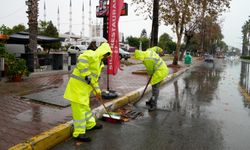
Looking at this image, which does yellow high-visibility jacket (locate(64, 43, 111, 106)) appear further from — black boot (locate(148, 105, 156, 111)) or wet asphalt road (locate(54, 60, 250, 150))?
black boot (locate(148, 105, 156, 111))

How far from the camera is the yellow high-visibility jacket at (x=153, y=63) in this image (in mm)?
6805

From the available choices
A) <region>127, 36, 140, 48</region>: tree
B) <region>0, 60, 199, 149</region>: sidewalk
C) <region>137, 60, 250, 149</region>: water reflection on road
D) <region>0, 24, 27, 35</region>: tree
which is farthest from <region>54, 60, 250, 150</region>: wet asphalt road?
<region>127, 36, 140, 48</region>: tree

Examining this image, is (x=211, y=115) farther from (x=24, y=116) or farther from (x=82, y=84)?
(x=24, y=116)

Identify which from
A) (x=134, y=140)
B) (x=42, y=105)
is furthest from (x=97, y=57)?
(x=42, y=105)

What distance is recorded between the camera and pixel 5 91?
822cm

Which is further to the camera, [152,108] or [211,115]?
[152,108]

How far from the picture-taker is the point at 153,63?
6.90 m

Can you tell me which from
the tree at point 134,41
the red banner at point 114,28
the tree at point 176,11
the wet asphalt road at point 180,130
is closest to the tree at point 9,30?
the tree at point 176,11

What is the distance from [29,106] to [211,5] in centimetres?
2161

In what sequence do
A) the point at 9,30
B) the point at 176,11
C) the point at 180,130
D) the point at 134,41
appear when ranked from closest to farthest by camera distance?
the point at 180,130
the point at 176,11
the point at 9,30
the point at 134,41

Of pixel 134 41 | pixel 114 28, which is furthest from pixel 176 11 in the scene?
pixel 134 41

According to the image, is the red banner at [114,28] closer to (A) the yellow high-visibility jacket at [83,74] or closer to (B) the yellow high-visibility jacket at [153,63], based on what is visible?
(B) the yellow high-visibility jacket at [153,63]

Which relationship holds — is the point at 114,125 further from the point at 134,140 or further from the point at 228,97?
the point at 228,97

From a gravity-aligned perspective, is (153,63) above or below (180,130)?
above
